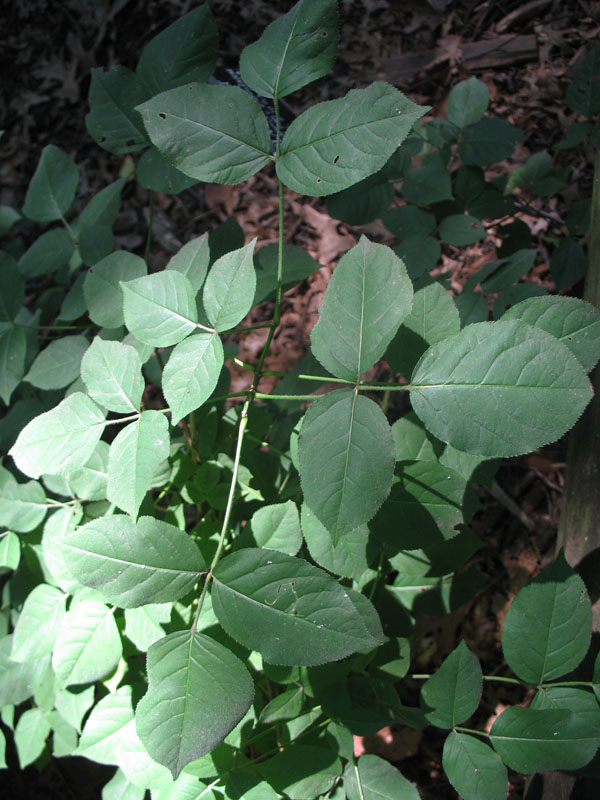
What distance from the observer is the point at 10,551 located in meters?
1.24

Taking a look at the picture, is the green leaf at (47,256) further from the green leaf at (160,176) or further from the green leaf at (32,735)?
the green leaf at (32,735)

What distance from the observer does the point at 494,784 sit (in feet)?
2.89

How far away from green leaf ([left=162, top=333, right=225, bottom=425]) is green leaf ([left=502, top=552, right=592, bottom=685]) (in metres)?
0.63

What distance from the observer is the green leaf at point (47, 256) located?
4.66ft

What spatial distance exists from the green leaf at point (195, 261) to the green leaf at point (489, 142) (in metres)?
0.86

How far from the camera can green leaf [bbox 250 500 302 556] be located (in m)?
0.99

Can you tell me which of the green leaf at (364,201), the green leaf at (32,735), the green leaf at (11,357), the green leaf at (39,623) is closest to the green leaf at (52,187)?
the green leaf at (11,357)

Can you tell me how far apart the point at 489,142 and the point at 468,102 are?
14 cm

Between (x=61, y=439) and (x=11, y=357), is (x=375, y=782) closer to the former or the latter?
(x=61, y=439)

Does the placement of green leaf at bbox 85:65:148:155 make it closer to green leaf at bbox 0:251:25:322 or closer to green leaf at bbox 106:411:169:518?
green leaf at bbox 0:251:25:322

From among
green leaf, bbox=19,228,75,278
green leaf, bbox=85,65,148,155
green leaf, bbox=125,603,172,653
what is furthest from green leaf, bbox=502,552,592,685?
green leaf, bbox=19,228,75,278

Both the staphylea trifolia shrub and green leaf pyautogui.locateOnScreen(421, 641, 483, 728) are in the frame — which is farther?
green leaf pyautogui.locateOnScreen(421, 641, 483, 728)

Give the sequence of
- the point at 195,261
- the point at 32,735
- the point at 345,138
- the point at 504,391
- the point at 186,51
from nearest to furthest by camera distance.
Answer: the point at 504,391 < the point at 345,138 < the point at 195,261 < the point at 186,51 < the point at 32,735

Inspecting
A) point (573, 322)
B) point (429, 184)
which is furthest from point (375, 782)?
point (429, 184)
